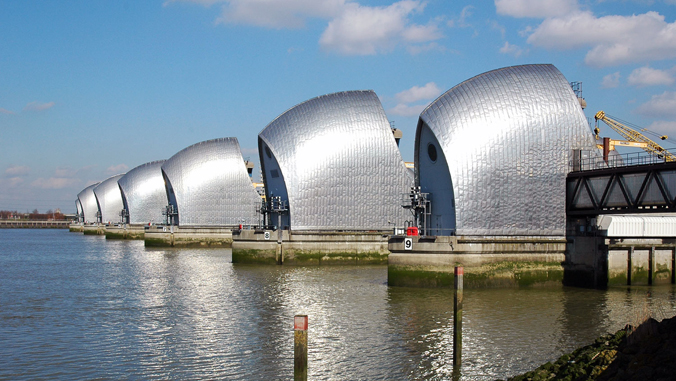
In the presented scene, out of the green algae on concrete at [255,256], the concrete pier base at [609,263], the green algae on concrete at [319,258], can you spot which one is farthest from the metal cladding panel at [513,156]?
the green algae on concrete at [255,256]

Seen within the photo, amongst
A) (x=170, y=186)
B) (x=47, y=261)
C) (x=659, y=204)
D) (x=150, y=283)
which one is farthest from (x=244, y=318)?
(x=170, y=186)

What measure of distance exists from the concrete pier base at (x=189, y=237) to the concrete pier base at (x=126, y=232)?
25.4 m

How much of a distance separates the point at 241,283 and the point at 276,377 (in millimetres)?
20673

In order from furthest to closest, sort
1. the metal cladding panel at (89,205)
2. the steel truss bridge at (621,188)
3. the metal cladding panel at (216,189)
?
the metal cladding panel at (89,205) → the metal cladding panel at (216,189) → the steel truss bridge at (621,188)

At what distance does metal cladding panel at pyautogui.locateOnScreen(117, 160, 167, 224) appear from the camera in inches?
3900

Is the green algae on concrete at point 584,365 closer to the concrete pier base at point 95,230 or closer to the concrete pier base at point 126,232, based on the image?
the concrete pier base at point 126,232

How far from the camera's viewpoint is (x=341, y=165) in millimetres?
52625

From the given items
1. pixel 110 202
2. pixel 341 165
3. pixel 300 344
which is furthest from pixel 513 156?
pixel 110 202

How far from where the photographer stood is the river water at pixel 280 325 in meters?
17.8

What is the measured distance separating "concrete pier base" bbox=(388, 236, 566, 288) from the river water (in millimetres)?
765

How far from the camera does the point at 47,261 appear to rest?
5544cm

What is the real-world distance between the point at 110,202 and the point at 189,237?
61140 mm

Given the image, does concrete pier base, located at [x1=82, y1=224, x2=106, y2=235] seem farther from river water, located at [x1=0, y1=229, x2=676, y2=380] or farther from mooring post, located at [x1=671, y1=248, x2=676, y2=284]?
mooring post, located at [x1=671, y1=248, x2=676, y2=284]

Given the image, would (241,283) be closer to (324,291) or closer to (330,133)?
(324,291)
